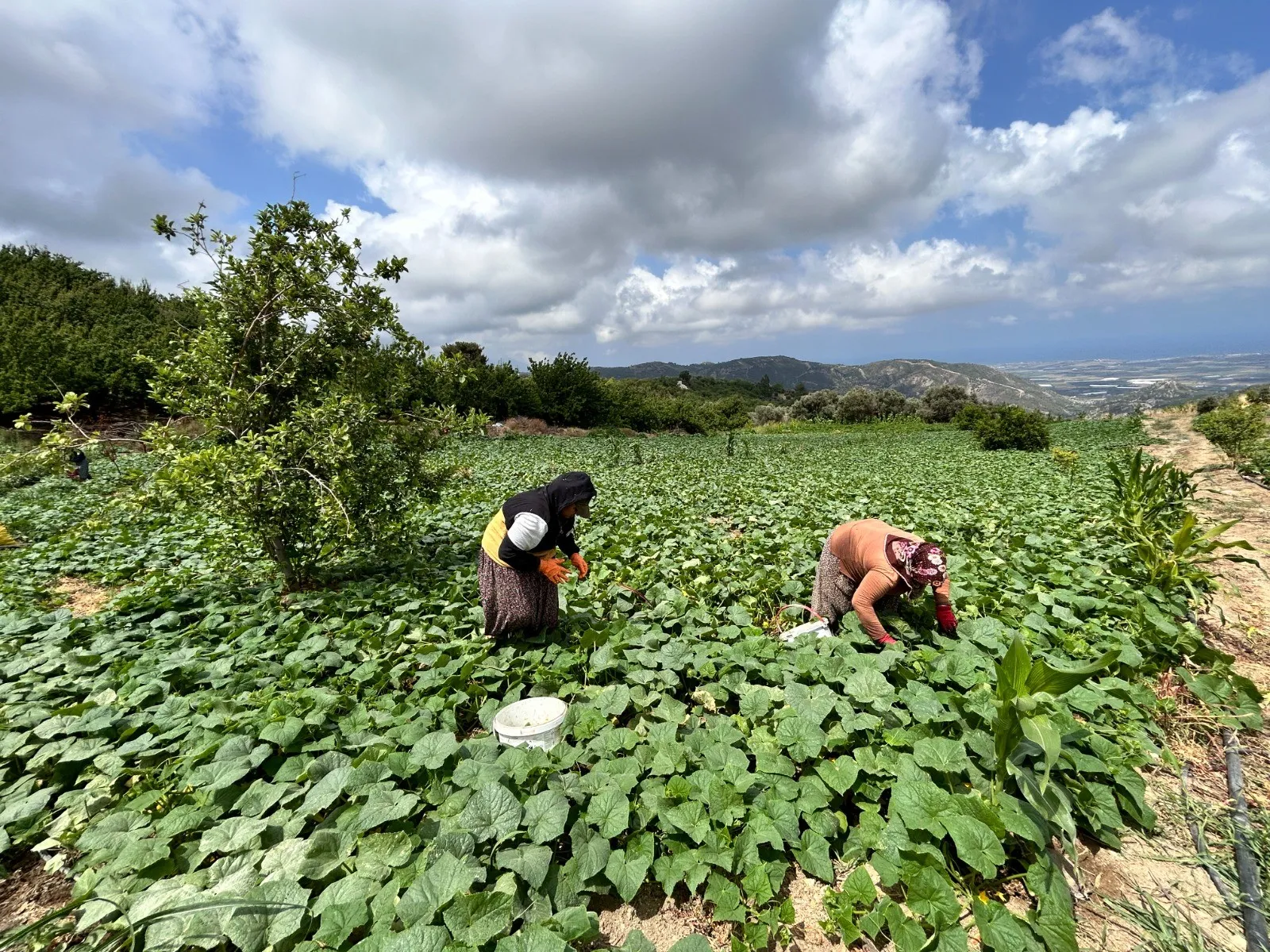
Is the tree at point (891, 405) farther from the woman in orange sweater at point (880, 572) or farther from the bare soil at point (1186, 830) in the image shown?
the woman in orange sweater at point (880, 572)

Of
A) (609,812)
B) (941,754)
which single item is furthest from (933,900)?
(609,812)

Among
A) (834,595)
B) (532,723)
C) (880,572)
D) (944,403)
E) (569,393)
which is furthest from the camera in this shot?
(944,403)

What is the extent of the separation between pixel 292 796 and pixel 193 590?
394 centimetres

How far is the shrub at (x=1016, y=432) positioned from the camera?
19.3 m

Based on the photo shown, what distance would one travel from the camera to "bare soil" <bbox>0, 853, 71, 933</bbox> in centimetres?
206

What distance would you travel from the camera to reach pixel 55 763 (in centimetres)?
267

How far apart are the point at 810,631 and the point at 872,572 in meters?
0.63

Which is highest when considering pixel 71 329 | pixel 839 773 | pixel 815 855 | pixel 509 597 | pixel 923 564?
pixel 71 329

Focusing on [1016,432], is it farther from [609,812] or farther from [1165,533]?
[609,812]

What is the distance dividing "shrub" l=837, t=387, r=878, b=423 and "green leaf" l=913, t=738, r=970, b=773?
45900 mm

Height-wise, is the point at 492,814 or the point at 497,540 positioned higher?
the point at 497,540

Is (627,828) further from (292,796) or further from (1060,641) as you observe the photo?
(1060,641)

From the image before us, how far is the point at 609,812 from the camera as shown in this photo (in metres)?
2.20

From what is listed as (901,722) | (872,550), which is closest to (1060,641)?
(872,550)
